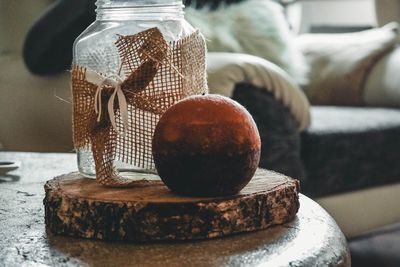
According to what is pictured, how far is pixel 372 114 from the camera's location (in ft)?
6.89

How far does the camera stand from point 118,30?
749 millimetres

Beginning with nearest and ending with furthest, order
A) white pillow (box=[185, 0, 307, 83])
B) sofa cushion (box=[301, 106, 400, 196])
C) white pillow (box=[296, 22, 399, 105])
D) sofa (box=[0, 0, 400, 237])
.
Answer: sofa (box=[0, 0, 400, 237]) < sofa cushion (box=[301, 106, 400, 196]) < white pillow (box=[185, 0, 307, 83]) < white pillow (box=[296, 22, 399, 105])

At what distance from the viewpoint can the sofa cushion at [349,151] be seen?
181cm

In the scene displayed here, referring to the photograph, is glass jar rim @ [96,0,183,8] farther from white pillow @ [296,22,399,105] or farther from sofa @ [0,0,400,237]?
white pillow @ [296,22,399,105]

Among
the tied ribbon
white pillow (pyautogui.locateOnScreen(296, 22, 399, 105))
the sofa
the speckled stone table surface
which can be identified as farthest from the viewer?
white pillow (pyautogui.locateOnScreen(296, 22, 399, 105))

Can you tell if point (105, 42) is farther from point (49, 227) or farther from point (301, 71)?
point (301, 71)

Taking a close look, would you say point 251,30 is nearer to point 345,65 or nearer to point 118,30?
point 345,65

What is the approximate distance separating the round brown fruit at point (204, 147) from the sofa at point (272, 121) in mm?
956

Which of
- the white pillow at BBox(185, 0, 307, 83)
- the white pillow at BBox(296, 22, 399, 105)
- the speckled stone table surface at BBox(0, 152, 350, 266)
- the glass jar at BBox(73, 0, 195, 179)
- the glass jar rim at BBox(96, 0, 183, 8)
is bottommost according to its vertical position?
the white pillow at BBox(296, 22, 399, 105)

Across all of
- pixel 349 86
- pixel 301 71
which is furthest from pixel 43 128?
pixel 349 86

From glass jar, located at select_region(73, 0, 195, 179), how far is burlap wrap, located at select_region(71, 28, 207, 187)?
0.12ft

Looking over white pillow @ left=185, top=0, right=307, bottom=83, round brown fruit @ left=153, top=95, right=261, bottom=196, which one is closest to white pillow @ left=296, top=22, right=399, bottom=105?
white pillow @ left=185, top=0, right=307, bottom=83

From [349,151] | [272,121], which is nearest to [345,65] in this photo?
[349,151]

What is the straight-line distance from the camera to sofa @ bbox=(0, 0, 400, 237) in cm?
161
